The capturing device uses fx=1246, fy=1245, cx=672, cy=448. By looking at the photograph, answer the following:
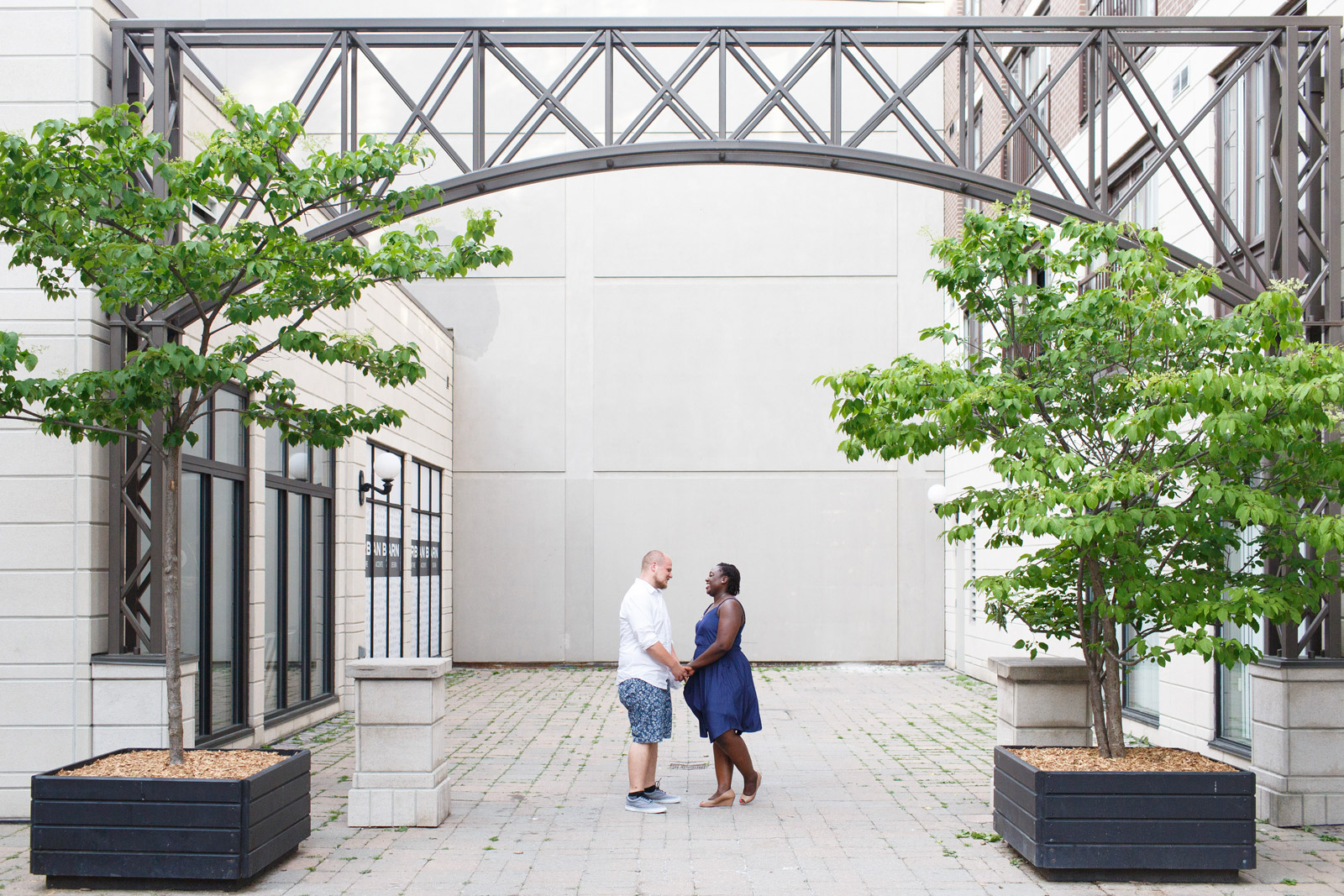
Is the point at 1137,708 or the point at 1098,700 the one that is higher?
the point at 1098,700

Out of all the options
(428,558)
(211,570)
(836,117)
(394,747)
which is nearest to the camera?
(394,747)

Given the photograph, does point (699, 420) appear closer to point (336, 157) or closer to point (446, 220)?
point (446, 220)

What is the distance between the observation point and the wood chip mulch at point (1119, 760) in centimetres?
717

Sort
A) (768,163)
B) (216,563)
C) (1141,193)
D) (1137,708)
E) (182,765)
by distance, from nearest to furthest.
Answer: (182,765) → (768,163) → (216,563) → (1137,708) → (1141,193)

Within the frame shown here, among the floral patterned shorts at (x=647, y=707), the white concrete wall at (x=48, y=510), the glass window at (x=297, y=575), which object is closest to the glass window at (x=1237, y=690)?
the floral patterned shorts at (x=647, y=707)

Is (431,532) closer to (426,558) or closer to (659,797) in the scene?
(426,558)

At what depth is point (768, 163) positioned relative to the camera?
9.38 meters

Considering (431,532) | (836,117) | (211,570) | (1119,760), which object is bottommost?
(1119,760)

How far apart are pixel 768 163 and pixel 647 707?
411cm

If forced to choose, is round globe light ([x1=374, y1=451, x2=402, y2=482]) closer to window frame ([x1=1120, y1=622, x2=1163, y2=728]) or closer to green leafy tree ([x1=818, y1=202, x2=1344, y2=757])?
window frame ([x1=1120, y1=622, x2=1163, y2=728])

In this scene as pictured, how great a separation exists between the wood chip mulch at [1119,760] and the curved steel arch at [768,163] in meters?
3.36

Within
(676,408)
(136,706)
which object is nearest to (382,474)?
(676,408)

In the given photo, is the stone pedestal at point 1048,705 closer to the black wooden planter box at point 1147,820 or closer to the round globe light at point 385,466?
the black wooden planter box at point 1147,820

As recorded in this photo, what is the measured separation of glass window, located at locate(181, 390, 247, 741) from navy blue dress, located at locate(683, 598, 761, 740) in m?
4.27
